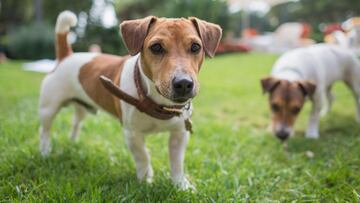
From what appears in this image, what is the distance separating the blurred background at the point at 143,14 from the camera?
17.0 m

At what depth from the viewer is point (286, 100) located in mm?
4082

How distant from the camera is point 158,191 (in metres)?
2.58

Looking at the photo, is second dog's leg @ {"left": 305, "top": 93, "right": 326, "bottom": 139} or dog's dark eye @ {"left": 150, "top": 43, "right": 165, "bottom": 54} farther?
second dog's leg @ {"left": 305, "top": 93, "right": 326, "bottom": 139}

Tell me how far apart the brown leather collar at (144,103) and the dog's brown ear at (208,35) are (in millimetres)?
454

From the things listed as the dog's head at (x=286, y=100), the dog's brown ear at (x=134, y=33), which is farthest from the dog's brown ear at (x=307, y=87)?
the dog's brown ear at (x=134, y=33)

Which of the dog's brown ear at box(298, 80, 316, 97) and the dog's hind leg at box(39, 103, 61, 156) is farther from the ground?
the dog's hind leg at box(39, 103, 61, 156)

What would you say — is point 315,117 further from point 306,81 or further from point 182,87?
point 182,87

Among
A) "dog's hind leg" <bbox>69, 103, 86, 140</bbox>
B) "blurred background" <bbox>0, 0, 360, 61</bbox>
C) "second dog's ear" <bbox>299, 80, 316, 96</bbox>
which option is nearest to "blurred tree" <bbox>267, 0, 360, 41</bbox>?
"blurred background" <bbox>0, 0, 360, 61</bbox>

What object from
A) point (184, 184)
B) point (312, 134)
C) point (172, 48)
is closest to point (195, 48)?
point (172, 48)

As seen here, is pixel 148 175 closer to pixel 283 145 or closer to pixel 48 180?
pixel 48 180

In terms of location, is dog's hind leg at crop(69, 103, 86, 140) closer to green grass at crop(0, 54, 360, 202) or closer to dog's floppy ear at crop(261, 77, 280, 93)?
green grass at crop(0, 54, 360, 202)

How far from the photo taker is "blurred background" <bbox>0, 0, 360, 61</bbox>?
16984 millimetres

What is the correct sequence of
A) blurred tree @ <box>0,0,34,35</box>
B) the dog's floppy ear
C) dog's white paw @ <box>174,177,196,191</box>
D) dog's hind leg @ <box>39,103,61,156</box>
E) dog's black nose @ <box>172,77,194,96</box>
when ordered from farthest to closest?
blurred tree @ <box>0,0,34,35</box>
the dog's floppy ear
dog's hind leg @ <box>39,103,61,156</box>
dog's white paw @ <box>174,177,196,191</box>
dog's black nose @ <box>172,77,194,96</box>

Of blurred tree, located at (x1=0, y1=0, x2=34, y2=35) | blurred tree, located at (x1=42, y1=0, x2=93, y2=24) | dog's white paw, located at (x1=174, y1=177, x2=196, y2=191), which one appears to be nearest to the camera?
dog's white paw, located at (x1=174, y1=177, x2=196, y2=191)
